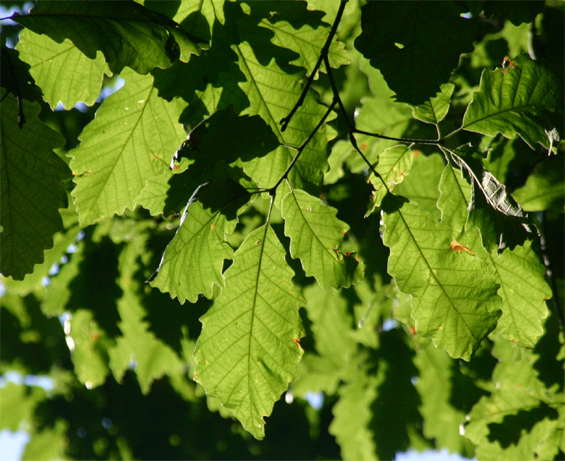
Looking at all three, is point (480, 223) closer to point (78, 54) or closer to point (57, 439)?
point (78, 54)

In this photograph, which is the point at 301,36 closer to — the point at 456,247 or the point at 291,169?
the point at 291,169

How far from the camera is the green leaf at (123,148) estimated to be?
3.65 ft

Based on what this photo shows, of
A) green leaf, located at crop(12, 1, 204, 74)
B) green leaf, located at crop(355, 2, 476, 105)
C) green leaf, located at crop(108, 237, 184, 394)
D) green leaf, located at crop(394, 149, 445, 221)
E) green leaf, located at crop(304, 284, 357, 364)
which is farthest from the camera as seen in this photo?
green leaf, located at crop(304, 284, 357, 364)

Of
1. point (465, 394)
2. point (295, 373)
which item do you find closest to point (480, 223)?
point (295, 373)

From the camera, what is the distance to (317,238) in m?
1.01

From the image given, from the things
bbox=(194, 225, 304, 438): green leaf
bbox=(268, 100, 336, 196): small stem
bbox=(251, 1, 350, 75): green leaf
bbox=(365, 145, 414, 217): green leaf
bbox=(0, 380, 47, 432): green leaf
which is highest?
bbox=(251, 1, 350, 75): green leaf

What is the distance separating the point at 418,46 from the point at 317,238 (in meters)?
0.41

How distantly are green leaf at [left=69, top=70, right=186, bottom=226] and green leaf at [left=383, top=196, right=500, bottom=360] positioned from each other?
1.75 feet

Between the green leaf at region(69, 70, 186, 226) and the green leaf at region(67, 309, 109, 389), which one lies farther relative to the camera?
the green leaf at region(67, 309, 109, 389)

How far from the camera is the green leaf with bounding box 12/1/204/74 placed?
76 cm

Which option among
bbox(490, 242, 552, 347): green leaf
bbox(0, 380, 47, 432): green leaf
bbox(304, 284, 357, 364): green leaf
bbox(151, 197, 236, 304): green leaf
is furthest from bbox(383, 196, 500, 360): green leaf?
bbox(0, 380, 47, 432): green leaf

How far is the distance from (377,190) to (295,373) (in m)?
0.42

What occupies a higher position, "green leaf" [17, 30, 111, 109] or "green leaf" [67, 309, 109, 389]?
"green leaf" [17, 30, 111, 109]

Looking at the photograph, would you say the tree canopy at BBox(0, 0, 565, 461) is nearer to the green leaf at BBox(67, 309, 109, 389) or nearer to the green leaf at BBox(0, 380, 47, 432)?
the green leaf at BBox(67, 309, 109, 389)
